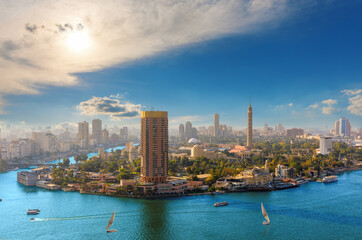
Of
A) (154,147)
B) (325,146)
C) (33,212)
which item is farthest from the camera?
(325,146)

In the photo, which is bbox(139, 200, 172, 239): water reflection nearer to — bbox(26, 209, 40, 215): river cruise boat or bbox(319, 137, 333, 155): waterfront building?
bbox(26, 209, 40, 215): river cruise boat

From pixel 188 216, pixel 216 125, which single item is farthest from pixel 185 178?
pixel 216 125

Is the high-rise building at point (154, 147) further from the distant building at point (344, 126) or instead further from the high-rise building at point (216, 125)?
the distant building at point (344, 126)

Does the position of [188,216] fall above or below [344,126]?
below

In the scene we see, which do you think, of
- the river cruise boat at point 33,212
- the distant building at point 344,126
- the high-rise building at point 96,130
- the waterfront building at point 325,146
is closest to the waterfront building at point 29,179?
the river cruise boat at point 33,212

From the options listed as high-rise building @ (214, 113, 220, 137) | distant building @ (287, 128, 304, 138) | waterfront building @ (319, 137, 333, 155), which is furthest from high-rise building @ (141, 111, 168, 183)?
high-rise building @ (214, 113, 220, 137)

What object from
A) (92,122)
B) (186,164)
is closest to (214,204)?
(186,164)

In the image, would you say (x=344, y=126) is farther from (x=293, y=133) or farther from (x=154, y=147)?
(x=154, y=147)
